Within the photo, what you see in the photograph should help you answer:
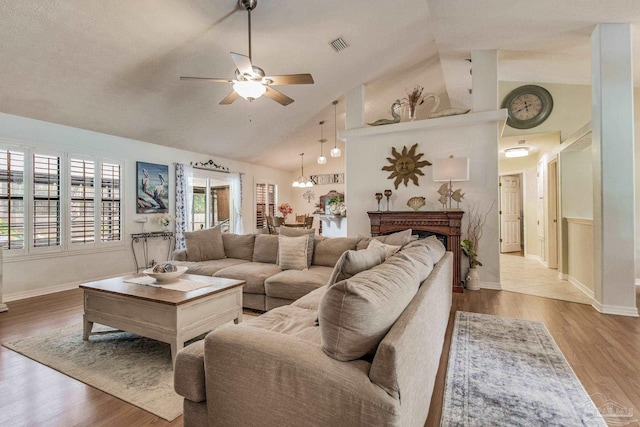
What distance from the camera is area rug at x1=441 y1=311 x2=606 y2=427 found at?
5.63ft

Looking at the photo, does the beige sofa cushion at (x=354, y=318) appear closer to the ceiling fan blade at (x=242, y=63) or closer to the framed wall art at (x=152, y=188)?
the ceiling fan blade at (x=242, y=63)

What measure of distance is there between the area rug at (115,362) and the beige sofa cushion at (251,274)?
1.02 m

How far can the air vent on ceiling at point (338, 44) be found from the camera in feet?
13.7

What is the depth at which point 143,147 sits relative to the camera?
5578mm

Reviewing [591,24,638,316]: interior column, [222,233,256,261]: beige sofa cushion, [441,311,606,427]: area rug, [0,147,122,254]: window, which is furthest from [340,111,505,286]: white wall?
[0,147,122,254]: window

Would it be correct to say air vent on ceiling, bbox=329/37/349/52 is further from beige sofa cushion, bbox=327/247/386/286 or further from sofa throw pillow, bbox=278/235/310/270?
beige sofa cushion, bbox=327/247/386/286

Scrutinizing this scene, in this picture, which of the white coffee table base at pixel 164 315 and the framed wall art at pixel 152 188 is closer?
the white coffee table base at pixel 164 315

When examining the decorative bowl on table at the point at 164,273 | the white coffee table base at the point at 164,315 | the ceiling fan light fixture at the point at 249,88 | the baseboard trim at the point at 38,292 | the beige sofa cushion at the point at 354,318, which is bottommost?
the baseboard trim at the point at 38,292

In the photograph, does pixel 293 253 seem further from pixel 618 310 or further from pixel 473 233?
pixel 618 310

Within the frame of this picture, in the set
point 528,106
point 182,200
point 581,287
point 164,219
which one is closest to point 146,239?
point 164,219

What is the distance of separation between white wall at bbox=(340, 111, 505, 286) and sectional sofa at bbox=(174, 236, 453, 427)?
3.73 metres

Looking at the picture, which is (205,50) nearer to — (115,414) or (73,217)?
(73,217)

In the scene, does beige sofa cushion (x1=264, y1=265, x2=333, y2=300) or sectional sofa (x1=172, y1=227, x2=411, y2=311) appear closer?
beige sofa cushion (x1=264, y1=265, x2=333, y2=300)

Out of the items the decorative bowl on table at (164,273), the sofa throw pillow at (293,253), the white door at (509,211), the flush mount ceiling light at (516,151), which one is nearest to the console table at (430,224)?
the sofa throw pillow at (293,253)
